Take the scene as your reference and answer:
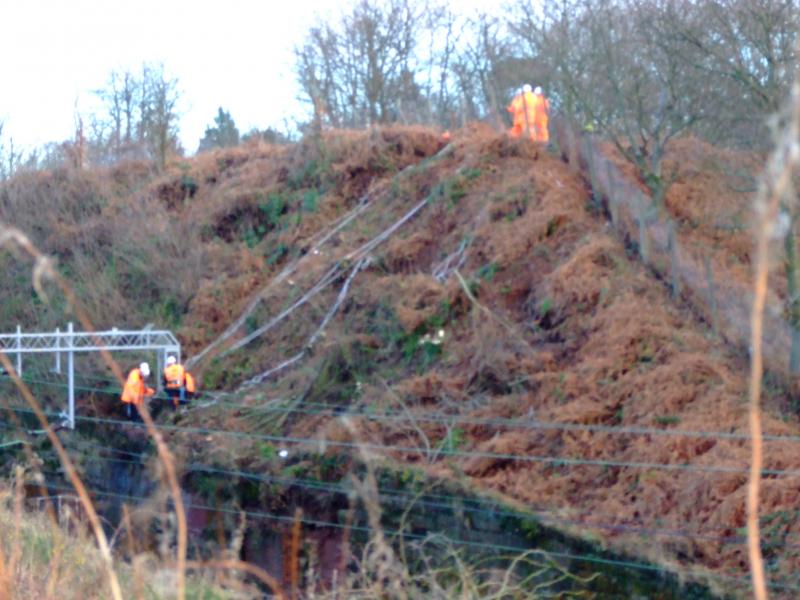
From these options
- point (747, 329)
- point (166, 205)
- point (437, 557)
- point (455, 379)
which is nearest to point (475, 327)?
point (455, 379)

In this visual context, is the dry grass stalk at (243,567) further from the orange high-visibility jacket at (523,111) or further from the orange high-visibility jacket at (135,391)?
the orange high-visibility jacket at (523,111)

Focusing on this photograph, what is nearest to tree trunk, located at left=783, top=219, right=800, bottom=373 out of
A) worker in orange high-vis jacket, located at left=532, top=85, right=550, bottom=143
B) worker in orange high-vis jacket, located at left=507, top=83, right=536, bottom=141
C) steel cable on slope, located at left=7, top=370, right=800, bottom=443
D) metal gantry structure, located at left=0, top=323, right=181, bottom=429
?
steel cable on slope, located at left=7, top=370, right=800, bottom=443

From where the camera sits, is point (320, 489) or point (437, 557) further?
point (320, 489)

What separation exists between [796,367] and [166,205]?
1813 centimetres

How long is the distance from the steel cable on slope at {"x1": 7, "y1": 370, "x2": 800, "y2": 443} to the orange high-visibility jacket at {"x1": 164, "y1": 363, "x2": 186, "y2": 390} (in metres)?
0.33

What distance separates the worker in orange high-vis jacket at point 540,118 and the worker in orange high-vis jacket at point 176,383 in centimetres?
801

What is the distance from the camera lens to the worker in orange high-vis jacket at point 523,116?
2216 cm

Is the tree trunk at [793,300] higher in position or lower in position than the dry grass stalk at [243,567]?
higher

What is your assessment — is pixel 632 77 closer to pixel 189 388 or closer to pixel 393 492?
pixel 393 492

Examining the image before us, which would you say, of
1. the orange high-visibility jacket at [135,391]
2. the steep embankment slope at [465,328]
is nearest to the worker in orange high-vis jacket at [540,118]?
the steep embankment slope at [465,328]

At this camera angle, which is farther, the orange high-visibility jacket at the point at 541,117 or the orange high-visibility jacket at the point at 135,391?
the orange high-visibility jacket at the point at 541,117

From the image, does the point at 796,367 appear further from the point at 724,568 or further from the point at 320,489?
the point at 320,489

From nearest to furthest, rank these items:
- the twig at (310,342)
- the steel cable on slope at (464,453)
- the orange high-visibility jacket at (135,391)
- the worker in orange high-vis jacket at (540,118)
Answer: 1. the orange high-visibility jacket at (135,391)
2. the steel cable on slope at (464,453)
3. the twig at (310,342)
4. the worker in orange high-vis jacket at (540,118)

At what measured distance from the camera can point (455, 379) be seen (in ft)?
57.3
